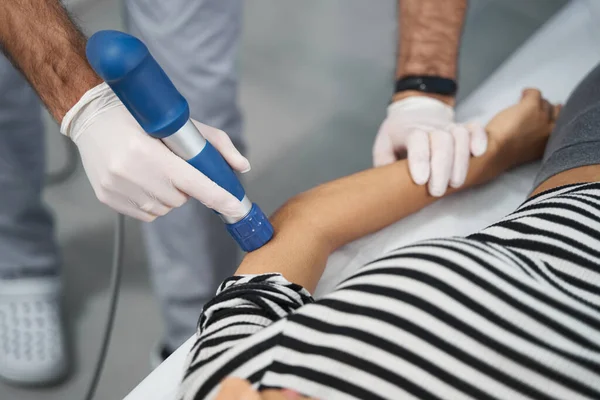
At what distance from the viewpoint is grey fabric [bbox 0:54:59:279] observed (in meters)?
1.06

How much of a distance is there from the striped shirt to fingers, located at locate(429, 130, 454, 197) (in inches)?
11.4

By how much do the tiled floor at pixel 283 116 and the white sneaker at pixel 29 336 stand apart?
4cm

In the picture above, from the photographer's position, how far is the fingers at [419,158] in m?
0.81

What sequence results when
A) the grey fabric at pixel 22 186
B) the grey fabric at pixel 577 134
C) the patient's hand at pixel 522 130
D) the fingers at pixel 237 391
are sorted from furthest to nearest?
the grey fabric at pixel 22 186 → the patient's hand at pixel 522 130 → the grey fabric at pixel 577 134 → the fingers at pixel 237 391

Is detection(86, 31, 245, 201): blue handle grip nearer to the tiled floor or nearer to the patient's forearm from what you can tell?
the patient's forearm

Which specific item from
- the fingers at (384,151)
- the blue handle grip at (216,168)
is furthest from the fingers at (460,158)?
the blue handle grip at (216,168)

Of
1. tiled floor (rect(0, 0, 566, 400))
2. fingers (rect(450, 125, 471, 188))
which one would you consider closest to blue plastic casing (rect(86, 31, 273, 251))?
fingers (rect(450, 125, 471, 188))

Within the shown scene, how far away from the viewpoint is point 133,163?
623 mm

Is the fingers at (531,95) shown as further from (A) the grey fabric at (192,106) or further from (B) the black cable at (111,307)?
(B) the black cable at (111,307)

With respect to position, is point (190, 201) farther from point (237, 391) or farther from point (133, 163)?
point (237, 391)

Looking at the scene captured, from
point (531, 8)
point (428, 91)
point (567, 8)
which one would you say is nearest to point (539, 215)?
point (428, 91)

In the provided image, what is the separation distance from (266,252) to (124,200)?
18 centimetres

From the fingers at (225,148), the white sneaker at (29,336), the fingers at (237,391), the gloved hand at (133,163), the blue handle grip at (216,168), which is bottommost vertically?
the white sneaker at (29,336)

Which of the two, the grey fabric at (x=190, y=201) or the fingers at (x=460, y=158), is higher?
the fingers at (x=460, y=158)
